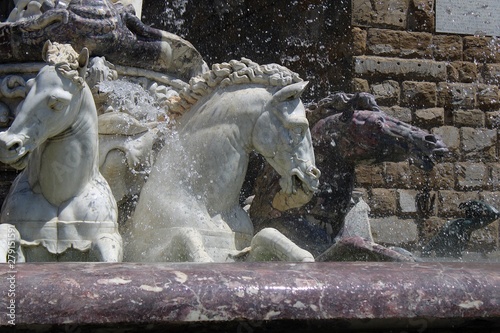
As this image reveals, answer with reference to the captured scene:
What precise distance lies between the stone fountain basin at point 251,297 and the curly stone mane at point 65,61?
3.83 ft

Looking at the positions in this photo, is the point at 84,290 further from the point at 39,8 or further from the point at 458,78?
the point at 458,78

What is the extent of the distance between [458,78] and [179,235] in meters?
6.31

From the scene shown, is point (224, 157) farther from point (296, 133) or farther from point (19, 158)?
point (19, 158)

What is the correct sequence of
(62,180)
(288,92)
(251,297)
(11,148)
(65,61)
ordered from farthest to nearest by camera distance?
(288,92) < (62,180) < (65,61) < (11,148) < (251,297)

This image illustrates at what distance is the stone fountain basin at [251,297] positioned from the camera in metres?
2.35

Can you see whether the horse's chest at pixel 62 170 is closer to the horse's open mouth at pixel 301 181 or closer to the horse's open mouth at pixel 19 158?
the horse's open mouth at pixel 19 158

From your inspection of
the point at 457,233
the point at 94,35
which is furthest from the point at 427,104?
the point at 94,35

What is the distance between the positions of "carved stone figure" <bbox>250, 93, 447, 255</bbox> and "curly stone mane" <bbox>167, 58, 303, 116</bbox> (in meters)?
1.09

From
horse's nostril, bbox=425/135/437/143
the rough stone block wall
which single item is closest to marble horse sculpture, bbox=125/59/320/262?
horse's nostril, bbox=425/135/437/143

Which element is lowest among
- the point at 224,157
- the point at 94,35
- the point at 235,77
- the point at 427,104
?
the point at 427,104

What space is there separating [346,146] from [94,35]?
1451 mm

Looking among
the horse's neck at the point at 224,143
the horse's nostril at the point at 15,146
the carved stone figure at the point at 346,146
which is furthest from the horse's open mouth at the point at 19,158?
the carved stone figure at the point at 346,146

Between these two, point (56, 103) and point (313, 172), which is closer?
point (56, 103)

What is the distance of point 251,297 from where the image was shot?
2447 mm
